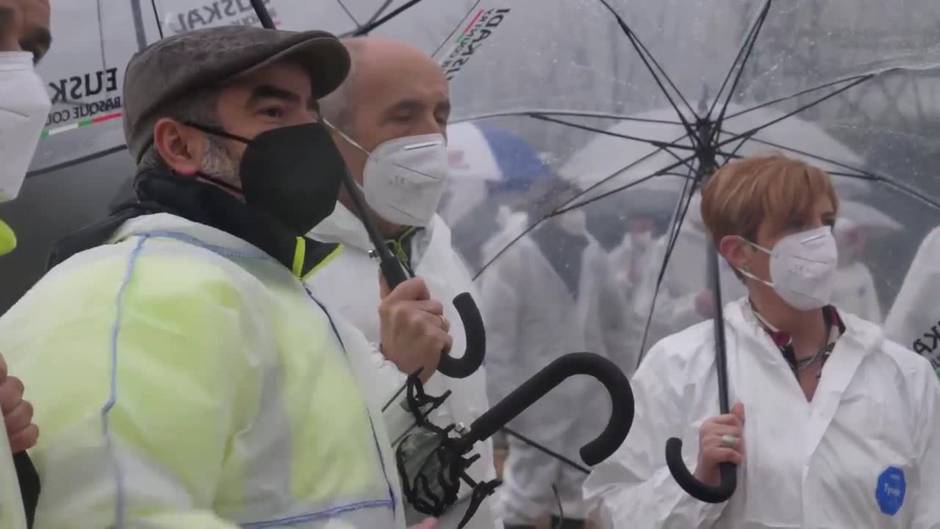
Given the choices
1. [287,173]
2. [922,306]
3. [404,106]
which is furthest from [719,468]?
[287,173]

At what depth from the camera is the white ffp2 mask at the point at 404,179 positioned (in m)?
3.05

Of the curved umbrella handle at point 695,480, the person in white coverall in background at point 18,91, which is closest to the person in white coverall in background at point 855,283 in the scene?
the curved umbrella handle at point 695,480

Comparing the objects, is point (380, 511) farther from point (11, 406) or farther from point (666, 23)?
point (666, 23)

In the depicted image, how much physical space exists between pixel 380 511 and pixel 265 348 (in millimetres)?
273

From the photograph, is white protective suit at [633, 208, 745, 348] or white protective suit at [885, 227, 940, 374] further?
white protective suit at [633, 208, 745, 348]

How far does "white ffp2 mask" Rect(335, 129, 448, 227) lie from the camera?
305 cm

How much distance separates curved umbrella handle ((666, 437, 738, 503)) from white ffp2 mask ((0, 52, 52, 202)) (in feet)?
6.00

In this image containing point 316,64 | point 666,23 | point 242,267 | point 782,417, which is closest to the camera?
point 242,267

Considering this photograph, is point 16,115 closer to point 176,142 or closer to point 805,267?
point 176,142

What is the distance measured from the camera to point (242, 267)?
1897 millimetres

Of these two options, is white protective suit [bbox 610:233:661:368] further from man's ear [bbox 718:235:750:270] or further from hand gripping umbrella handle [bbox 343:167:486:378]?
hand gripping umbrella handle [bbox 343:167:486:378]

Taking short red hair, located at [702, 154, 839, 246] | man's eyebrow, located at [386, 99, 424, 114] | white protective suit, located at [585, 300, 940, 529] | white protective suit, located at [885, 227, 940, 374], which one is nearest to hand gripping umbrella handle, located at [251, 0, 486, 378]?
man's eyebrow, located at [386, 99, 424, 114]

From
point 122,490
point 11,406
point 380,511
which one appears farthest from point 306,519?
point 11,406

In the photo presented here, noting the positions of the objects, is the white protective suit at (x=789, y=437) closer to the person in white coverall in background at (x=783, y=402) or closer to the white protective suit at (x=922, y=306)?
the person in white coverall in background at (x=783, y=402)
